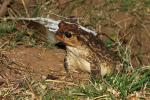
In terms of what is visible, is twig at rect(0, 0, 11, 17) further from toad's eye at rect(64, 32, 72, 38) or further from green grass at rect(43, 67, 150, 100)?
green grass at rect(43, 67, 150, 100)

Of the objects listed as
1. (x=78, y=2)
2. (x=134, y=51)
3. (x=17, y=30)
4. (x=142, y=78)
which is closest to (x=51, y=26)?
(x=17, y=30)

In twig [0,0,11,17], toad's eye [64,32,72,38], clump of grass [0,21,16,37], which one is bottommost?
toad's eye [64,32,72,38]

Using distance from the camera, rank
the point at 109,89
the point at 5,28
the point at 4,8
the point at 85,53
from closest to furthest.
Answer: the point at 109,89 < the point at 85,53 < the point at 5,28 < the point at 4,8

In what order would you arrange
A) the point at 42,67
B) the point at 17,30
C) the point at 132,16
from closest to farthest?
Result: 1. the point at 42,67
2. the point at 17,30
3. the point at 132,16

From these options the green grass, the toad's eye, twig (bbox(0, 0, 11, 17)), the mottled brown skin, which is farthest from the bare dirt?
twig (bbox(0, 0, 11, 17))

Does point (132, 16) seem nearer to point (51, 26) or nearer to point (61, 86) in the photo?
point (51, 26)

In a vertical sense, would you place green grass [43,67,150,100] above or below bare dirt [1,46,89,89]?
below

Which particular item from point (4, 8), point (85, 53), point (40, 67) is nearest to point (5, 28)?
point (4, 8)

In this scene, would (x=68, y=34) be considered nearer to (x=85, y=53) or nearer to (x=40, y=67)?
(x=85, y=53)

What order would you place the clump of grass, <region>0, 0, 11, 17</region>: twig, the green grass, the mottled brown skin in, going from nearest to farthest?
the green grass, the mottled brown skin, the clump of grass, <region>0, 0, 11, 17</region>: twig
